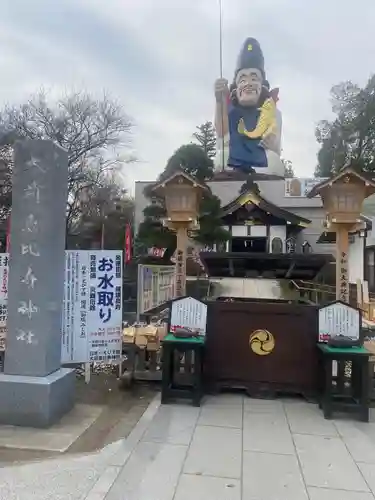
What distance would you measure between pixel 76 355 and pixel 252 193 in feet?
61.6

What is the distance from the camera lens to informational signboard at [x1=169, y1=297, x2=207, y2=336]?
19.1ft

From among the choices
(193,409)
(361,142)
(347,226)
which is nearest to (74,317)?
(193,409)

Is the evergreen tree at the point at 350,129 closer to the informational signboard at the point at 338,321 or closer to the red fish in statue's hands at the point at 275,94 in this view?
the red fish in statue's hands at the point at 275,94

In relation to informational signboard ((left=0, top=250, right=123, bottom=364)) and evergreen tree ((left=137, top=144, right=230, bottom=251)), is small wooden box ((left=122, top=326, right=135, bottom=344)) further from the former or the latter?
evergreen tree ((left=137, top=144, right=230, bottom=251))

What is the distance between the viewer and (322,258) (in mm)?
6961

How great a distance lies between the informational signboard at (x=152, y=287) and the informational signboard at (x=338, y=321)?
3584 mm

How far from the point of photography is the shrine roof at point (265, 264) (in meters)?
7.05

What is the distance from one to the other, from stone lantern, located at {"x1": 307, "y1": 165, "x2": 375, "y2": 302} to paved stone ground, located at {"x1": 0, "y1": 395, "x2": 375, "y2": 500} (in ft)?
10.9

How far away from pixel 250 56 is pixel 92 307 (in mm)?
31844

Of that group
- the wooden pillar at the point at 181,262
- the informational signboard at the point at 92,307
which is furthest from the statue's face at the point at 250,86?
the informational signboard at the point at 92,307

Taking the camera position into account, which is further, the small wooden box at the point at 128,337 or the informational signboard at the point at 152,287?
the informational signboard at the point at 152,287

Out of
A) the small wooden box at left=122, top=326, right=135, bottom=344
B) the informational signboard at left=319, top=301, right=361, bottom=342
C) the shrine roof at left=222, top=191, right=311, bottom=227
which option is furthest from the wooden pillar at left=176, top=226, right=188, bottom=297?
the shrine roof at left=222, top=191, right=311, bottom=227

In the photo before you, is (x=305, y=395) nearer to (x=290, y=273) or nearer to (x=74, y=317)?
(x=290, y=273)

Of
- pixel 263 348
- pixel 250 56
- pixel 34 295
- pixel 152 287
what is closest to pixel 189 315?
pixel 263 348
